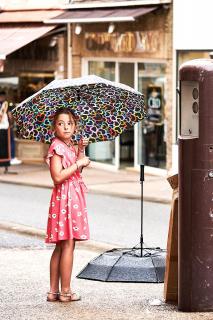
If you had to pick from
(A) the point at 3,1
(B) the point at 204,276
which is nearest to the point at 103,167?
(A) the point at 3,1

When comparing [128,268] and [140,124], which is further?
[140,124]

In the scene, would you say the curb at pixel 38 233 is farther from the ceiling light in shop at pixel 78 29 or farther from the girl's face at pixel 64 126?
the ceiling light in shop at pixel 78 29

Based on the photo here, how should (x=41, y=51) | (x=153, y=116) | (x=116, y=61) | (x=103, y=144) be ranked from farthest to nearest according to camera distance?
(x=41, y=51) < (x=103, y=144) < (x=116, y=61) < (x=153, y=116)

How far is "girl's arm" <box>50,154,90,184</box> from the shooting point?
27.4ft

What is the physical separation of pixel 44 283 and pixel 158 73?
13702mm

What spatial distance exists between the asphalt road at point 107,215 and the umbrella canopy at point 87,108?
12.3 feet

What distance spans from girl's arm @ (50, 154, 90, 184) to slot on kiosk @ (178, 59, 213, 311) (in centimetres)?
94

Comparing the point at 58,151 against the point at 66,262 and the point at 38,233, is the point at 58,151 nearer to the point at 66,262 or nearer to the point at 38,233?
the point at 66,262

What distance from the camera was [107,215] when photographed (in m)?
16.0

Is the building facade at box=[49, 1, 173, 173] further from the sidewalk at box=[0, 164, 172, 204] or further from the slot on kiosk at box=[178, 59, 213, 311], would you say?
the slot on kiosk at box=[178, 59, 213, 311]

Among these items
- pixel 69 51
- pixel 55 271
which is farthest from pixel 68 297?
pixel 69 51

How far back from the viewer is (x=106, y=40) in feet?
78.4

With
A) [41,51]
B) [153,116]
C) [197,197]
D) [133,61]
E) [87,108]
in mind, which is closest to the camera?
[197,197]

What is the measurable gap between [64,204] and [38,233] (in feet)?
17.0
